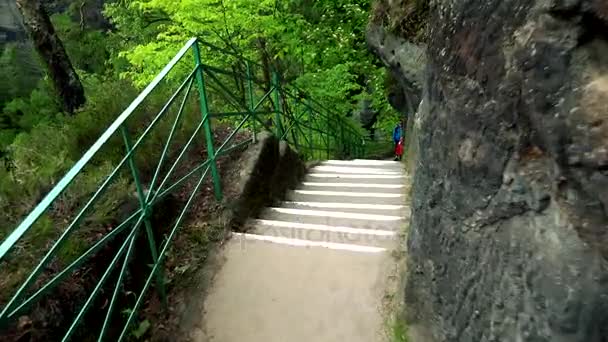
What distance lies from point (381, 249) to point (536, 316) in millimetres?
1585

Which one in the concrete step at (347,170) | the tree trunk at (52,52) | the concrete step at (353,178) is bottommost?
the concrete step at (353,178)

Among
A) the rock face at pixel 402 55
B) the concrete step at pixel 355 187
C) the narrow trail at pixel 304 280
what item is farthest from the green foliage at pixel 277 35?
the narrow trail at pixel 304 280

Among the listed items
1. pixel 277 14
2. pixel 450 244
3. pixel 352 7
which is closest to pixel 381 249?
pixel 450 244

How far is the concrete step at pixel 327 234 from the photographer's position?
3.14m

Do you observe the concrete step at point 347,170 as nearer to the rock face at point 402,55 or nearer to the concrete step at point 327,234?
the rock face at point 402,55

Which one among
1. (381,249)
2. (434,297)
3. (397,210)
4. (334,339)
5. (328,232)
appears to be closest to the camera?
(434,297)

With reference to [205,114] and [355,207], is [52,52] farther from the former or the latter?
[355,207]

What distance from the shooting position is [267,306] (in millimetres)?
2693

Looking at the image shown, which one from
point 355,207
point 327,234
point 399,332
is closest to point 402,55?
point 355,207

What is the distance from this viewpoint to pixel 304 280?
281cm

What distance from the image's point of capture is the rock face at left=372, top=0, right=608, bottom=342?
1128 millimetres

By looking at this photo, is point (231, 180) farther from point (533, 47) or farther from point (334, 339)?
point (533, 47)

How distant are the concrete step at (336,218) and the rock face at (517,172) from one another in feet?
4.51

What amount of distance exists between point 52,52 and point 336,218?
3.97 m
